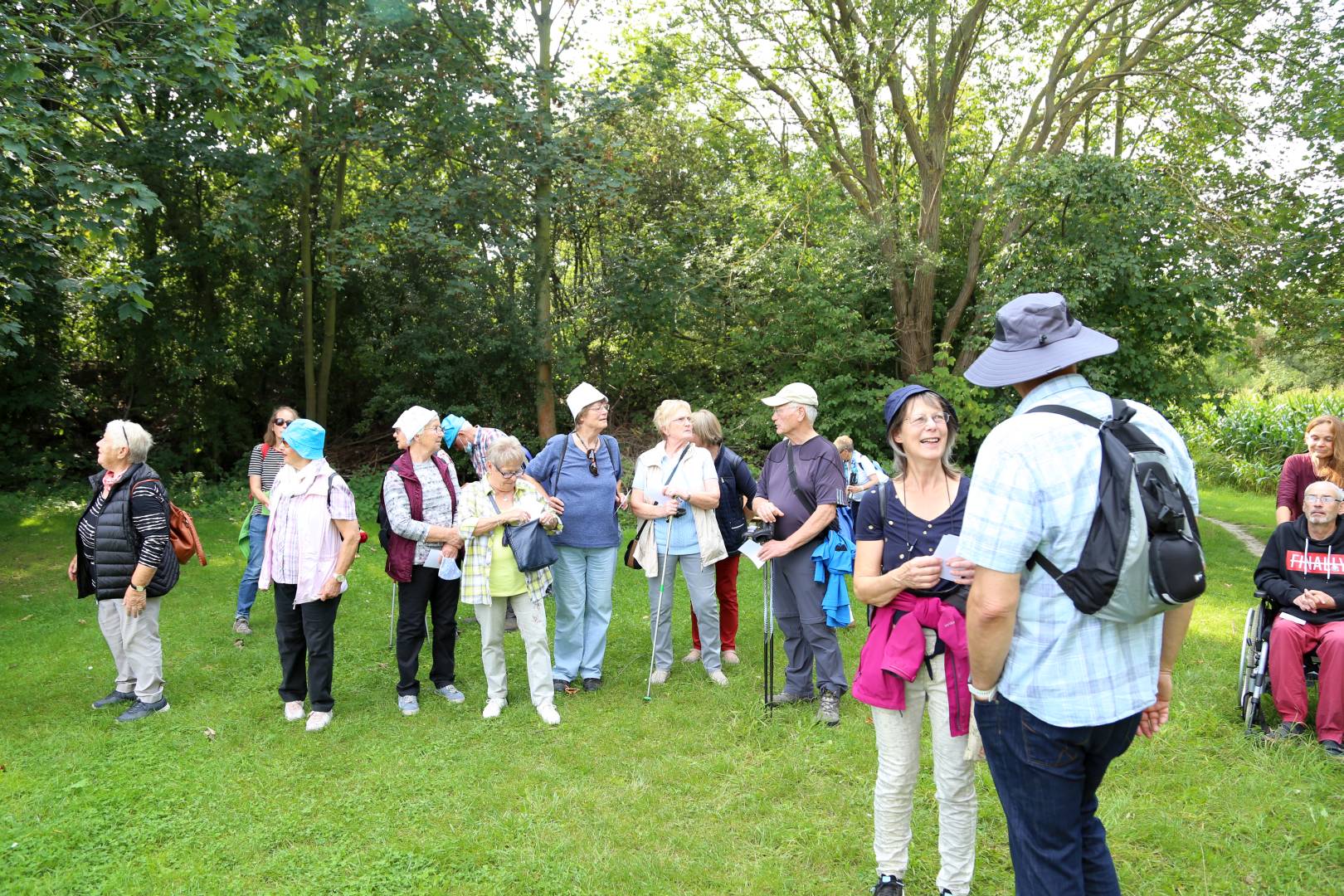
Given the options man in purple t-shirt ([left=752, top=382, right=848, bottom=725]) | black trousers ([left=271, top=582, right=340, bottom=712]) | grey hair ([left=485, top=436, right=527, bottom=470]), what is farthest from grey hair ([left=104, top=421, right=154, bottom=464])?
man in purple t-shirt ([left=752, top=382, right=848, bottom=725])

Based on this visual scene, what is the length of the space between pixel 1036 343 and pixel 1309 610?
3768 mm

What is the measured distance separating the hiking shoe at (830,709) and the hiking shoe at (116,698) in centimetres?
444

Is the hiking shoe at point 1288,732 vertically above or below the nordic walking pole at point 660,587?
below

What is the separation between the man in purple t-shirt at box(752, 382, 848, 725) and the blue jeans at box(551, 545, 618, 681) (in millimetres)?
1176

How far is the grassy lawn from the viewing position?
3510 mm

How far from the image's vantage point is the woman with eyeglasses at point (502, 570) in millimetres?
5102

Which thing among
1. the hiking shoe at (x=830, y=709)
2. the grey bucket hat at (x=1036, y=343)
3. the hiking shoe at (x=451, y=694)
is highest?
the grey bucket hat at (x=1036, y=343)

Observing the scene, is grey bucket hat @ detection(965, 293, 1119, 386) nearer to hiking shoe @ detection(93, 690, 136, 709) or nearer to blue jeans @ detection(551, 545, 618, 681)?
blue jeans @ detection(551, 545, 618, 681)

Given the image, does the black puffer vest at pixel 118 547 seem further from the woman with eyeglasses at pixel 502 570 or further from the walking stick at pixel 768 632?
the walking stick at pixel 768 632

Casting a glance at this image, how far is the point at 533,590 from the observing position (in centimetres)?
518

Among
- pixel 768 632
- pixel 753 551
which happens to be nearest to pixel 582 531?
pixel 753 551

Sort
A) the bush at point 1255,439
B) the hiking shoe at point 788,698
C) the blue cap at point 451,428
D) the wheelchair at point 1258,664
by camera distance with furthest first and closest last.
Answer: the bush at point 1255,439 → the blue cap at point 451,428 → the hiking shoe at point 788,698 → the wheelchair at point 1258,664

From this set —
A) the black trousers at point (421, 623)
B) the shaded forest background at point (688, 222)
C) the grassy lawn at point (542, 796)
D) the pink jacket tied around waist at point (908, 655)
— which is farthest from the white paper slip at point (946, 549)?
the shaded forest background at point (688, 222)

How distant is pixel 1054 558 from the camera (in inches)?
81.1
